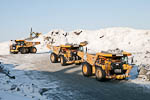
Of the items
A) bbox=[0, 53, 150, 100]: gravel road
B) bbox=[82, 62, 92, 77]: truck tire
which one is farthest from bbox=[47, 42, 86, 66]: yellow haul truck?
bbox=[0, 53, 150, 100]: gravel road

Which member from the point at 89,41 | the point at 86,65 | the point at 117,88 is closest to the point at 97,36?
the point at 89,41

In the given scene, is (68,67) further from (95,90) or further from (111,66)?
(95,90)

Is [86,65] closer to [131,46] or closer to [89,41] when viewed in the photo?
[131,46]

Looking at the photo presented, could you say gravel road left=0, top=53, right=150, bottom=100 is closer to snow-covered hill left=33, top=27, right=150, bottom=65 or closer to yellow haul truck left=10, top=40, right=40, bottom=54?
yellow haul truck left=10, top=40, right=40, bottom=54

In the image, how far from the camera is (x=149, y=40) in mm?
35469

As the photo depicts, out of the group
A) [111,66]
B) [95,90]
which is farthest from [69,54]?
[95,90]

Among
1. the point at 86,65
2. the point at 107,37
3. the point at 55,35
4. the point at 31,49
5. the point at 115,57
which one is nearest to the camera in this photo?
the point at 115,57

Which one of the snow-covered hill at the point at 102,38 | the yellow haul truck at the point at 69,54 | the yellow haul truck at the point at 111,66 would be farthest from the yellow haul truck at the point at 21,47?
the yellow haul truck at the point at 111,66

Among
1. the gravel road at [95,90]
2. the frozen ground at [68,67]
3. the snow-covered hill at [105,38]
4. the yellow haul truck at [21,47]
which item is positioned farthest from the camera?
the snow-covered hill at [105,38]

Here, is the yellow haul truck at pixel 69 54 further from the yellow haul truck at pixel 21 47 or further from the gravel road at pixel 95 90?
the yellow haul truck at pixel 21 47

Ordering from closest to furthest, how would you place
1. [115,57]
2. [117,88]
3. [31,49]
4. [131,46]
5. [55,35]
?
[117,88]
[115,57]
[31,49]
[131,46]
[55,35]

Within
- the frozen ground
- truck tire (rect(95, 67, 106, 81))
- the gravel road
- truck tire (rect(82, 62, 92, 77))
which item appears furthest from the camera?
truck tire (rect(82, 62, 92, 77))

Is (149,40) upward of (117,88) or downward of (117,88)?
upward

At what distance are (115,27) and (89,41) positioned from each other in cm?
Result: 836
